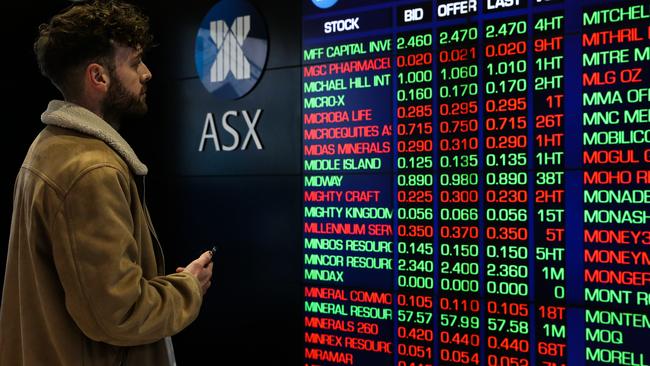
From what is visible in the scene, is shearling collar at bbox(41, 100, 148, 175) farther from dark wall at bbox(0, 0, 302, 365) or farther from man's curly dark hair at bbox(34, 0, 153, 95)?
dark wall at bbox(0, 0, 302, 365)

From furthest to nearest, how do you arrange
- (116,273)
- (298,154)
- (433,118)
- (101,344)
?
(298,154) < (433,118) < (101,344) < (116,273)

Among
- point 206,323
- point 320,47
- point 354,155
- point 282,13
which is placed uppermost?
point 282,13

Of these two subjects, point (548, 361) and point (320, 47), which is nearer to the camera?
point (548, 361)

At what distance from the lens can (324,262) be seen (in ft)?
8.82

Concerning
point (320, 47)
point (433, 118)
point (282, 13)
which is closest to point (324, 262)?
point (433, 118)

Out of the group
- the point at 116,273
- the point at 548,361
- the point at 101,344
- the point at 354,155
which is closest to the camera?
the point at 116,273

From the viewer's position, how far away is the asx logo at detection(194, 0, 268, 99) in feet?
9.41

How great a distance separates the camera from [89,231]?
3.89ft

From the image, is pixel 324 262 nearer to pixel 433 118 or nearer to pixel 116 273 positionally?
pixel 433 118

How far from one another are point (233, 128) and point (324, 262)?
0.82 meters

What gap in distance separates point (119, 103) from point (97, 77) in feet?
0.26

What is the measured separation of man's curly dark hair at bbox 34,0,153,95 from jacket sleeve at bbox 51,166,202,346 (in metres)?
0.27

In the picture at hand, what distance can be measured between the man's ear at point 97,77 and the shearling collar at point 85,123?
2.3 inches

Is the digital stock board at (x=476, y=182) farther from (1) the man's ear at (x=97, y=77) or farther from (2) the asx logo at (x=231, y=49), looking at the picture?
(1) the man's ear at (x=97, y=77)
